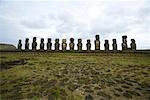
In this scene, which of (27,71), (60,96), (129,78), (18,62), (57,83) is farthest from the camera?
(18,62)

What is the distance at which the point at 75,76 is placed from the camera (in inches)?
466

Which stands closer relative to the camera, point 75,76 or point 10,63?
point 75,76

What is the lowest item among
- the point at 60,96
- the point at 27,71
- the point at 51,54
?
the point at 60,96

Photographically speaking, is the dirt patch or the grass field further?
the dirt patch

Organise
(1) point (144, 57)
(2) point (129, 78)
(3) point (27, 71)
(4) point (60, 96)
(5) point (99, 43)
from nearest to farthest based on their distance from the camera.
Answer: (4) point (60, 96)
(2) point (129, 78)
(3) point (27, 71)
(1) point (144, 57)
(5) point (99, 43)

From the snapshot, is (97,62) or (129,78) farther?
(97,62)

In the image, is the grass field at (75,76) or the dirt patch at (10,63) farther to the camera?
the dirt patch at (10,63)

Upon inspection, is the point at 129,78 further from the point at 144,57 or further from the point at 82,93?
the point at 144,57

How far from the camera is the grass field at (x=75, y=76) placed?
980 cm

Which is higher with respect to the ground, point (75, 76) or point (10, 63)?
point (10, 63)

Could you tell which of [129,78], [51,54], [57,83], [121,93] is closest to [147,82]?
[129,78]

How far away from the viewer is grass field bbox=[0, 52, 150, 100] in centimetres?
980

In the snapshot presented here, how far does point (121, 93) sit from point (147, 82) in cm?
218

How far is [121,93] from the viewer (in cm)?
1003
